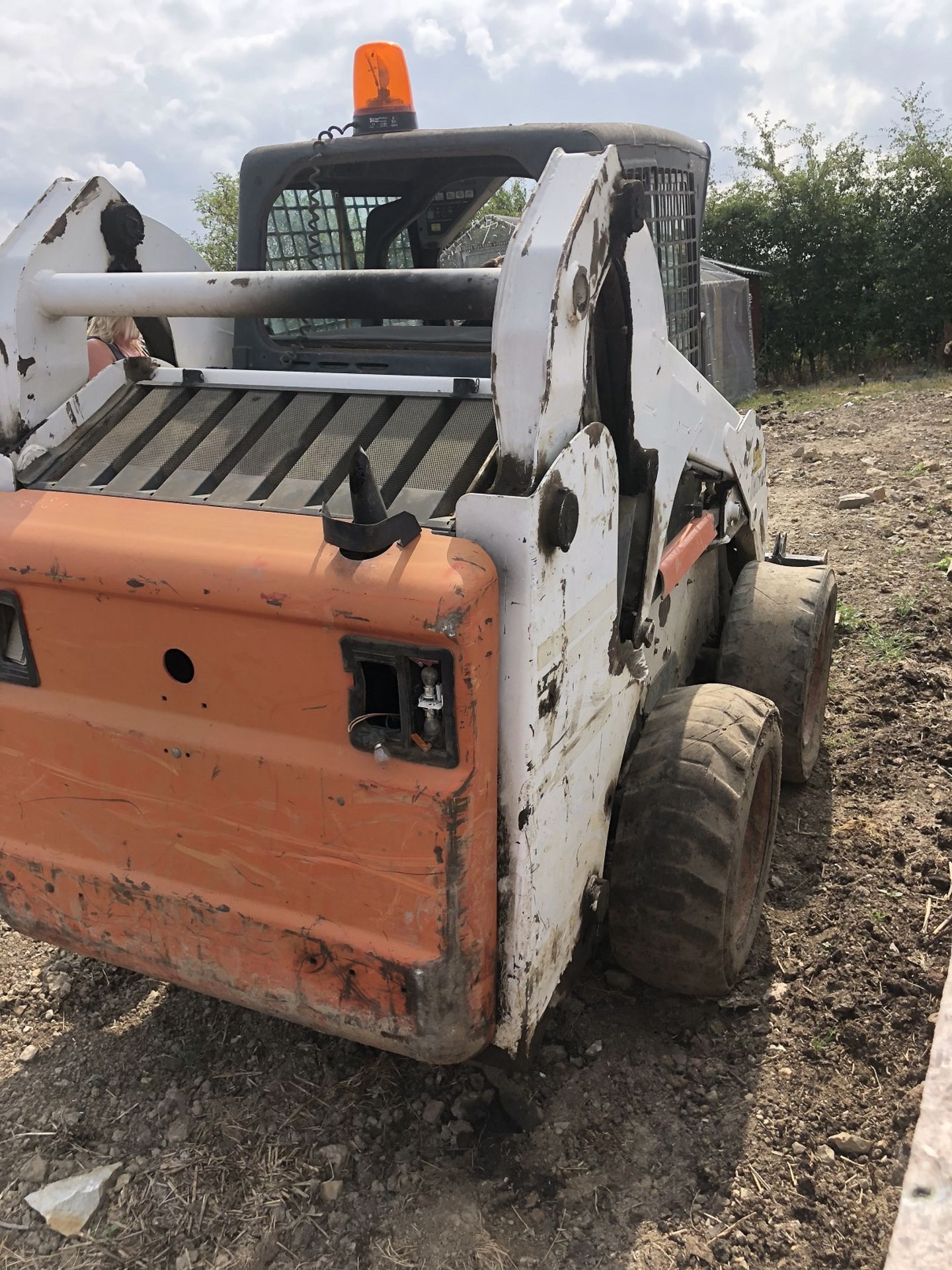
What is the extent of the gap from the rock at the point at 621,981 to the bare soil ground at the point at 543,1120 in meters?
0.01

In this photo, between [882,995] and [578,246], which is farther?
[882,995]

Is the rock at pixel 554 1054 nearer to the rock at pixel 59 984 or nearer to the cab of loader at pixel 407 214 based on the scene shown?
the rock at pixel 59 984

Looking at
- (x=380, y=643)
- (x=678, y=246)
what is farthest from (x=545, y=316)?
(x=678, y=246)

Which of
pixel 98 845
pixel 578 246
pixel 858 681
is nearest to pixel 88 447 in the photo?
pixel 98 845

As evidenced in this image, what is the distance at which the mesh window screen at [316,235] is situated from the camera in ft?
10.6

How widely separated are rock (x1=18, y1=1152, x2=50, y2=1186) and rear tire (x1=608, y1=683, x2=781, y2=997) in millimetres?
1425

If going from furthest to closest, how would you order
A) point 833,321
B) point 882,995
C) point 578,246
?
point 833,321
point 882,995
point 578,246

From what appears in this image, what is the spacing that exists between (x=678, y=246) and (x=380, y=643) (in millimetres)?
2090

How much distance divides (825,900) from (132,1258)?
2.12 meters

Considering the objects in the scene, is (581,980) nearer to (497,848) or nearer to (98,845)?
(497,848)

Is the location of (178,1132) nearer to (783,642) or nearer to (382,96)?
(783,642)

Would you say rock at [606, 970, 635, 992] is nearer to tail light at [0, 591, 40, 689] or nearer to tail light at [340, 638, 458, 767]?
tail light at [340, 638, 458, 767]

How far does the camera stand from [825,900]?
3.08 meters

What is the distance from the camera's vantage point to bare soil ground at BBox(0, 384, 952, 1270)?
210cm
